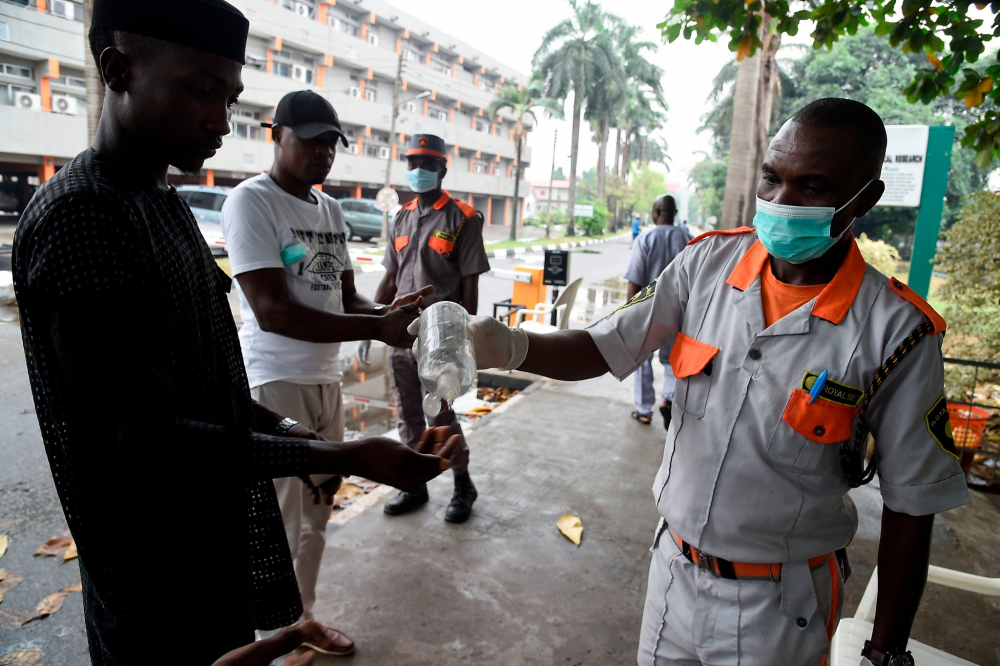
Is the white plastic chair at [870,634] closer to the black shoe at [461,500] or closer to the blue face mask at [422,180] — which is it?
the black shoe at [461,500]

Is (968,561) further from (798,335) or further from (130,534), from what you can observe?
(130,534)

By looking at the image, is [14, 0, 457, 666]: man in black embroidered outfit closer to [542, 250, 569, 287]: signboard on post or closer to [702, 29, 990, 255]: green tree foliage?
[542, 250, 569, 287]: signboard on post

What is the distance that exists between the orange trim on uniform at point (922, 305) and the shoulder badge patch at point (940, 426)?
16cm

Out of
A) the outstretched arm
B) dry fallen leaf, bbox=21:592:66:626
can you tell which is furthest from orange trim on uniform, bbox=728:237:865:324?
dry fallen leaf, bbox=21:592:66:626

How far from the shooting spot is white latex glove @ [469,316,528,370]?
1.61 m

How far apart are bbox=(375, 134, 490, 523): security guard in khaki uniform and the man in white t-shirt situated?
1146mm

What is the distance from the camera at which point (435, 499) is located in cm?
394

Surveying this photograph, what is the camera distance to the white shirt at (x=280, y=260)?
230cm

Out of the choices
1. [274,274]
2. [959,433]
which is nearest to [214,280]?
[274,274]

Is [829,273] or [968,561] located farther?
[968,561]

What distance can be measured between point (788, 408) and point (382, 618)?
2.08 m

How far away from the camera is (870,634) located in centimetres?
207

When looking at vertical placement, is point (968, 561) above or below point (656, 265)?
below

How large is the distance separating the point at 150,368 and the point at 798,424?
134cm
